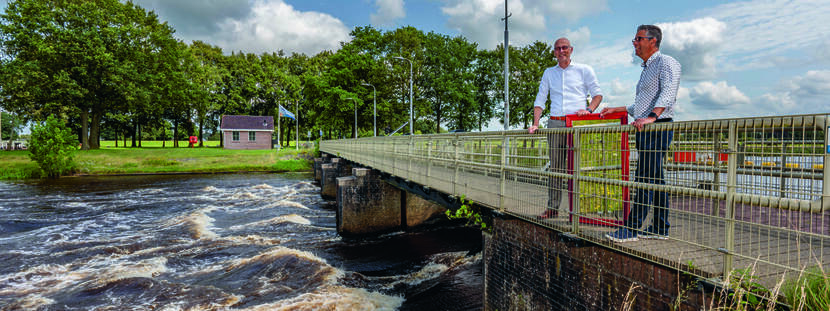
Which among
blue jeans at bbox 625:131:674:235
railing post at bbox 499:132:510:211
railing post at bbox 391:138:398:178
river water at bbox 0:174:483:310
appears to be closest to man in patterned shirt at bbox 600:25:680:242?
blue jeans at bbox 625:131:674:235

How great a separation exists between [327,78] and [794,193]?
143ft

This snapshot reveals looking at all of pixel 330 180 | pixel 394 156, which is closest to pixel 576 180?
pixel 394 156

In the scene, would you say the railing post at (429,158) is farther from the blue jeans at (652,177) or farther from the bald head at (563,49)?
the blue jeans at (652,177)

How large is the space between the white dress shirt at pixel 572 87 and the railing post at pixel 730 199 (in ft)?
6.18

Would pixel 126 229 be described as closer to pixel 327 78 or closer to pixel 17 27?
pixel 327 78

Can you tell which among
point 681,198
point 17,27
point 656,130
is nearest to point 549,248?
point 681,198

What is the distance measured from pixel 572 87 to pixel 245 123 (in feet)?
185

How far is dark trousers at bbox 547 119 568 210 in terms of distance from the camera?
15.0 feet

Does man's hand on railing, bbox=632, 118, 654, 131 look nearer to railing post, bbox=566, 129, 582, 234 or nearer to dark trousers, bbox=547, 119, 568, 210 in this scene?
railing post, bbox=566, 129, 582, 234

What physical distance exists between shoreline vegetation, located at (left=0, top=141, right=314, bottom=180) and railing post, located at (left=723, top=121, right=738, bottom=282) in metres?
36.7

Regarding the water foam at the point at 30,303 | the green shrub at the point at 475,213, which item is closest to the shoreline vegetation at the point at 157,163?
the water foam at the point at 30,303

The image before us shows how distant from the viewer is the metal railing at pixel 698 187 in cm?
263

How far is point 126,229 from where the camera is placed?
47.5ft

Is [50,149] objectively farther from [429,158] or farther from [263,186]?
[429,158]
